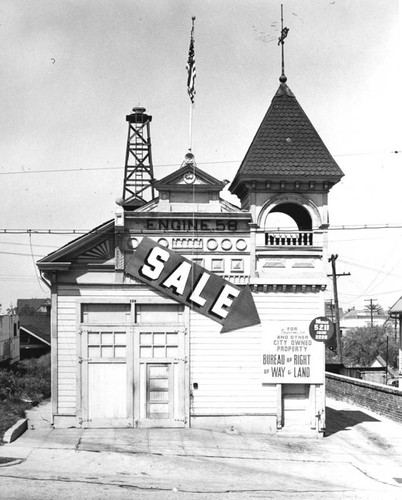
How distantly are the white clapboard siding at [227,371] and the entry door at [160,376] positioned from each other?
0.43 m

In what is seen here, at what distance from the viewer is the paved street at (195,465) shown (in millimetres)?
14516

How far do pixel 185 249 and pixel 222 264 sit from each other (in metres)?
1.32

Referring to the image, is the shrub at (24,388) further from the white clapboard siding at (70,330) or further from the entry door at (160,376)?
the entry door at (160,376)

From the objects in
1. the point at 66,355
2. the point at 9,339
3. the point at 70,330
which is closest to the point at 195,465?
the point at 66,355

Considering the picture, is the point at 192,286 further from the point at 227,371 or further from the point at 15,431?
the point at 15,431

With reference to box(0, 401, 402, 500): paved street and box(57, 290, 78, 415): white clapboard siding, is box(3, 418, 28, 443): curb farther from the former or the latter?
box(57, 290, 78, 415): white clapboard siding

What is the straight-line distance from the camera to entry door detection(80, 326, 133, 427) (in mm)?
21406

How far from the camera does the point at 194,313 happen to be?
22.0 m

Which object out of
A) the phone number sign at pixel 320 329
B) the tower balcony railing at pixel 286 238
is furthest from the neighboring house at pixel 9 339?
the phone number sign at pixel 320 329

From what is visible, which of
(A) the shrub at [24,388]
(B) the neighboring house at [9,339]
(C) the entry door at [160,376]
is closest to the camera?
(C) the entry door at [160,376]

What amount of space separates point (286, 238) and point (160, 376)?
6.25m

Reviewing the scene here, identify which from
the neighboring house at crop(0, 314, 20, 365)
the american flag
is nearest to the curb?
the american flag

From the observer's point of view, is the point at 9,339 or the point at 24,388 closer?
the point at 24,388

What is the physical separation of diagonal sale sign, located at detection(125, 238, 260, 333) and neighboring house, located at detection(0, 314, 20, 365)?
93.0ft
